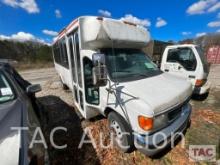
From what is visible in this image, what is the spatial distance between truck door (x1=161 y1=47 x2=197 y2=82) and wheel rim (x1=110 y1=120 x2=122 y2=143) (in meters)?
3.66

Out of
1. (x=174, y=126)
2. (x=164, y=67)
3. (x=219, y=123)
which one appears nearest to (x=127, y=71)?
(x=174, y=126)

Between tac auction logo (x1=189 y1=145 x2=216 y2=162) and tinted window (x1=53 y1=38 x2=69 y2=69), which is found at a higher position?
tinted window (x1=53 y1=38 x2=69 y2=69)

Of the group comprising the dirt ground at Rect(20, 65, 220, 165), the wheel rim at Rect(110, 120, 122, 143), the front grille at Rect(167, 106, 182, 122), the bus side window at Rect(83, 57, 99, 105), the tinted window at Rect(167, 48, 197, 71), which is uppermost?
the tinted window at Rect(167, 48, 197, 71)

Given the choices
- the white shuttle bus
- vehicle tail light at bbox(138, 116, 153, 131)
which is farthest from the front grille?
vehicle tail light at bbox(138, 116, 153, 131)

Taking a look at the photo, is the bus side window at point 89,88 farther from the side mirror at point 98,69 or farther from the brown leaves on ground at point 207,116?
the brown leaves on ground at point 207,116

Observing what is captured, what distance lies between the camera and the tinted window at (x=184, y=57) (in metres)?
5.49

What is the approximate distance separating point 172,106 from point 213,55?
24.2 m

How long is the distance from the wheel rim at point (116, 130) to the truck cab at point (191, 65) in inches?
131

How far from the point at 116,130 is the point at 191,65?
401cm

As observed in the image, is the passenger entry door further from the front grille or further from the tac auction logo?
the tac auction logo

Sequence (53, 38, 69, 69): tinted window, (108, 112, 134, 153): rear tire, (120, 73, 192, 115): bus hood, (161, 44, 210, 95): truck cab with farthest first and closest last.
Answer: (53, 38, 69, 69): tinted window → (161, 44, 210, 95): truck cab → (108, 112, 134, 153): rear tire → (120, 73, 192, 115): bus hood

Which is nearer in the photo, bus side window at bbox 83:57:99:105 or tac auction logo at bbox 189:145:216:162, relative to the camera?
tac auction logo at bbox 189:145:216:162

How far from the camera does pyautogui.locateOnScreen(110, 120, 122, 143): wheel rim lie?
3041 millimetres

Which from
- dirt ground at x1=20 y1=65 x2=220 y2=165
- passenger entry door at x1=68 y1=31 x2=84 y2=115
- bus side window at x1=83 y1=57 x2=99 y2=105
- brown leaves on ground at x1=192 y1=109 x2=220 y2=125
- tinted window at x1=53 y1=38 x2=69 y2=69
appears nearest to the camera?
dirt ground at x1=20 y1=65 x2=220 y2=165
